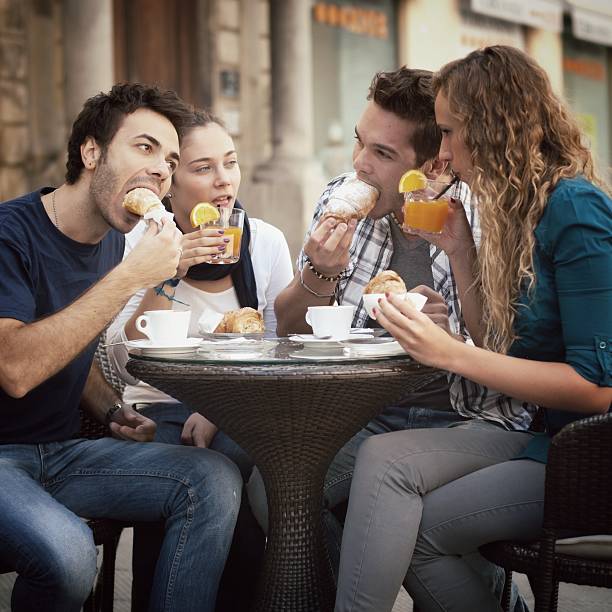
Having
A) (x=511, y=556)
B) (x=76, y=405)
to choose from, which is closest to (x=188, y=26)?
(x=76, y=405)

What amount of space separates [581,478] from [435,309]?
757 millimetres

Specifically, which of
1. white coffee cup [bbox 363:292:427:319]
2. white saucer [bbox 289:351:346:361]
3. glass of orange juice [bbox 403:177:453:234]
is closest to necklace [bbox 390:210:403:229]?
glass of orange juice [bbox 403:177:453:234]

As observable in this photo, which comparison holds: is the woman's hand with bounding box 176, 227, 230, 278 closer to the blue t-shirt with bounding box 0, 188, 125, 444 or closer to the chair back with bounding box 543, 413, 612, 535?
the blue t-shirt with bounding box 0, 188, 125, 444

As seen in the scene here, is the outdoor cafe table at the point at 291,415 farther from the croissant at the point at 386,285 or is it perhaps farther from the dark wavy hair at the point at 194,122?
the dark wavy hair at the point at 194,122

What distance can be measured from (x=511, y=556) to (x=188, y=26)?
825 centimetres

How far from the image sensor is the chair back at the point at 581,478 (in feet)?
7.46

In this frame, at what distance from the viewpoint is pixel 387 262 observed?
11.4 ft

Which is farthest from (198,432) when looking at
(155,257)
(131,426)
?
(155,257)

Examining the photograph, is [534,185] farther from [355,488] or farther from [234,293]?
[234,293]

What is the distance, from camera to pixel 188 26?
9750 mm

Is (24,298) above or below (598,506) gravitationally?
above

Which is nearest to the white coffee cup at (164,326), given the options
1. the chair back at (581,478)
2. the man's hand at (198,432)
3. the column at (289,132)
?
the man's hand at (198,432)

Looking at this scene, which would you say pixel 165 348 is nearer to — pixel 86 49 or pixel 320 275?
pixel 320 275

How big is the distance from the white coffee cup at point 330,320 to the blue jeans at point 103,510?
482 millimetres
